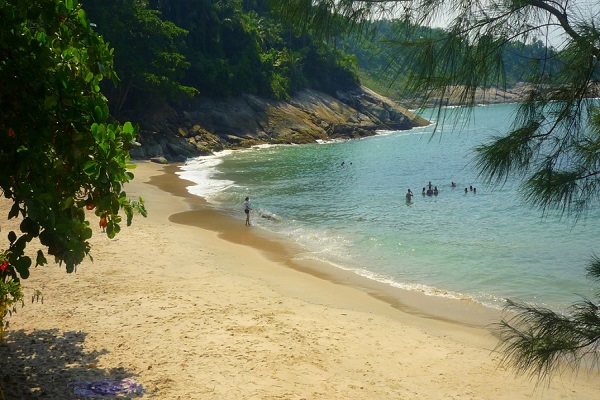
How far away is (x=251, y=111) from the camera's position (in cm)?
5025

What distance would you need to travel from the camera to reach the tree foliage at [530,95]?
11.4ft

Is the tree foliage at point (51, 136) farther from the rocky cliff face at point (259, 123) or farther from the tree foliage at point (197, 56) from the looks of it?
the rocky cliff face at point (259, 123)

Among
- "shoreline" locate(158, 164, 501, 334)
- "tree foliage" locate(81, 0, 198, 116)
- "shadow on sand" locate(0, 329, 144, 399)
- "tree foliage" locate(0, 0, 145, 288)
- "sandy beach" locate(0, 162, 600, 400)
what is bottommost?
"shoreline" locate(158, 164, 501, 334)

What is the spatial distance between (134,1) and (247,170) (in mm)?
15134

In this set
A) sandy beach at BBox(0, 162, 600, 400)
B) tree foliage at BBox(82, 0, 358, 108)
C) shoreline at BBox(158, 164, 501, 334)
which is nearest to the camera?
sandy beach at BBox(0, 162, 600, 400)

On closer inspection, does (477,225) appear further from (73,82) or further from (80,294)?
(73,82)

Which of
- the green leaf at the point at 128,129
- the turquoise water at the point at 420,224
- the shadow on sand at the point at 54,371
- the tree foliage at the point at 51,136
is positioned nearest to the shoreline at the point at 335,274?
the turquoise water at the point at 420,224

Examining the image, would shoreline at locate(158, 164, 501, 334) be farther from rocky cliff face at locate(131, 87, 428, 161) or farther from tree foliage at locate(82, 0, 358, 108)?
rocky cliff face at locate(131, 87, 428, 161)

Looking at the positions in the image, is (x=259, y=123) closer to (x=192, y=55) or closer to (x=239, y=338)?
(x=192, y=55)

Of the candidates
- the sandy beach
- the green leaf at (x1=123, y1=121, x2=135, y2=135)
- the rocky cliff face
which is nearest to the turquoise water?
the sandy beach

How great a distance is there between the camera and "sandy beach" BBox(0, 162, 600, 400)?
6262mm

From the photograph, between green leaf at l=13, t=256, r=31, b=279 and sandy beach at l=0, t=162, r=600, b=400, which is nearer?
green leaf at l=13, t=256, r=31, b=279

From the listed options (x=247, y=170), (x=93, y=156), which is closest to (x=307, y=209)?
(x=247, y=170)

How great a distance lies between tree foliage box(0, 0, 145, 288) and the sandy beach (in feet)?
7.02
